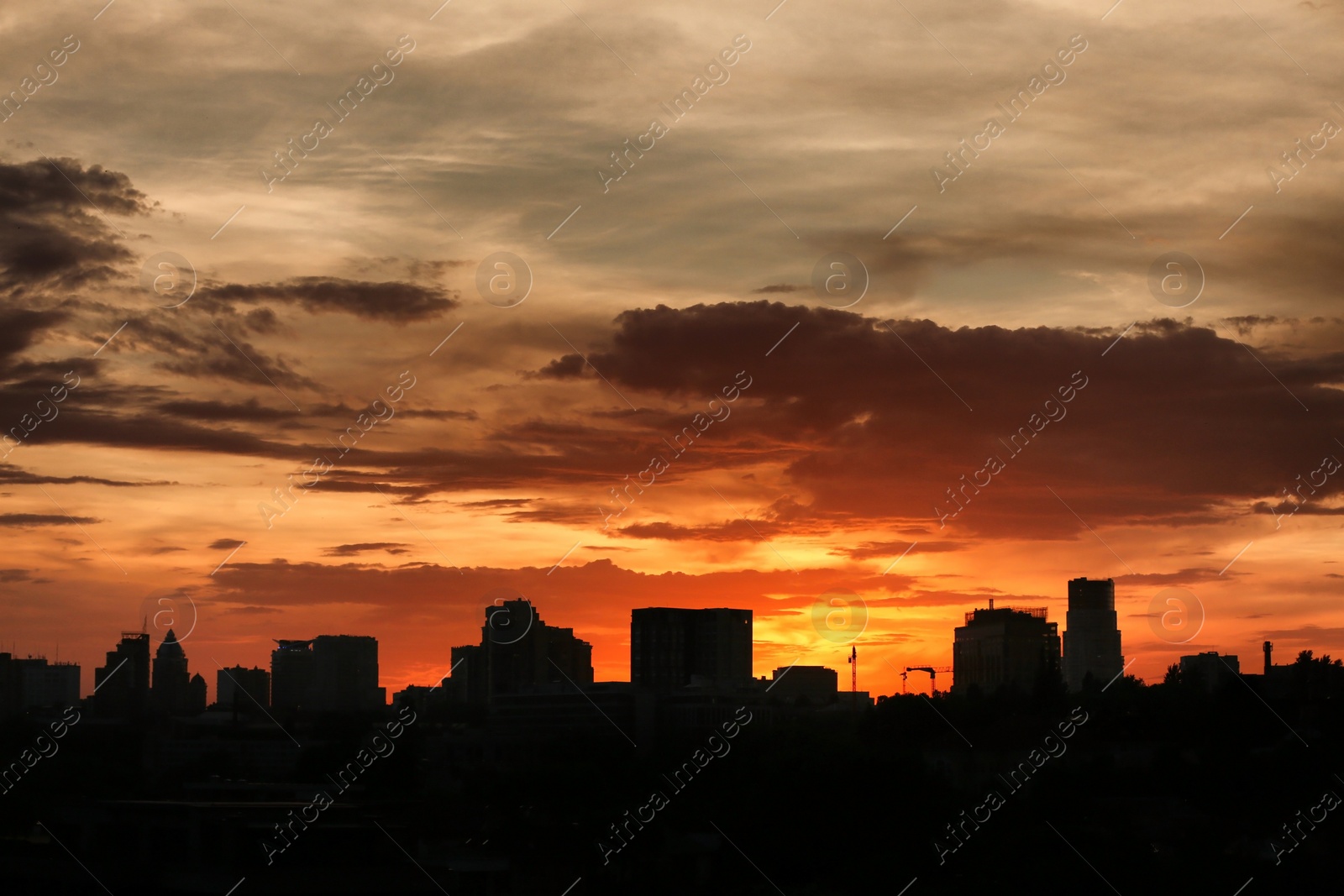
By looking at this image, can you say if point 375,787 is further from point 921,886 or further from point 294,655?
point 294,655

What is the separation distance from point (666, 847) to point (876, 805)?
758 cm

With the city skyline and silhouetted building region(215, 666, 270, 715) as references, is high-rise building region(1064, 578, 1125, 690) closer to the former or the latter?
the city skyline

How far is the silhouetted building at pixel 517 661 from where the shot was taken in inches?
3895

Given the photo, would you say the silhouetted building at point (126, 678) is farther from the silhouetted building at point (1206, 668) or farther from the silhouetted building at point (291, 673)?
the silhouetted building at point (1206, 668)

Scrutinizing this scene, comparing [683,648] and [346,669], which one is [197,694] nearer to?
[346,669]

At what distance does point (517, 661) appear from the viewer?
10281cm

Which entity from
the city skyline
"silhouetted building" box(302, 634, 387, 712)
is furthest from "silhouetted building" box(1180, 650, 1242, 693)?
"silhouetted building" box(302, 634, 387, 712)

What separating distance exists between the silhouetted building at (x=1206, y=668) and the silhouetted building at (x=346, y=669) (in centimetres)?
5691

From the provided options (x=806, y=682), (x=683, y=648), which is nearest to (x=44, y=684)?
(x=683, y=648)

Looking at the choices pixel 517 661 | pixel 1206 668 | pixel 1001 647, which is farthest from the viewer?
pixel 1001 647

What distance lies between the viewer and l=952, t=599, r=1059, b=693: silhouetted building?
116938mm

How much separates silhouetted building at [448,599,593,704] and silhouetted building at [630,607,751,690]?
167 inches

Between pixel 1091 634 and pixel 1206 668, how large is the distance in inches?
1269

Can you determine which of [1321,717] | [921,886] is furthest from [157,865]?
[1321,717]
